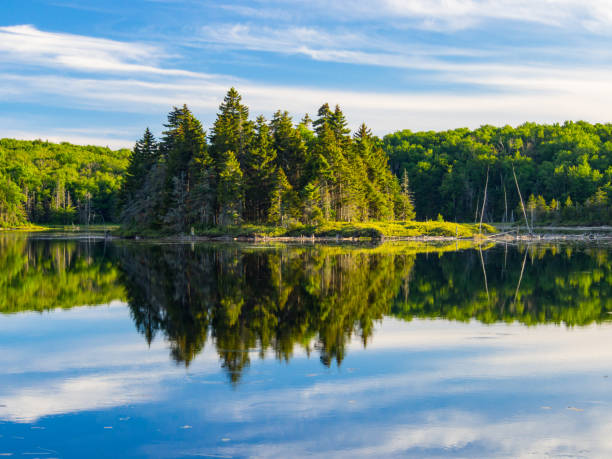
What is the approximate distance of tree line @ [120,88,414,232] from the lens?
79625mm

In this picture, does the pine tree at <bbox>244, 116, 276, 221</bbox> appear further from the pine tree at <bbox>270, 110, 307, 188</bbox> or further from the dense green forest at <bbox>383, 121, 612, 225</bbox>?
the dense green forest at <bbox>383, 121, 612, 225</bbox>

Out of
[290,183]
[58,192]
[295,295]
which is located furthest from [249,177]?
[58,192]

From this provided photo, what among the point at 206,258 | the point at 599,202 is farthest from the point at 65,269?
the point at 599,202

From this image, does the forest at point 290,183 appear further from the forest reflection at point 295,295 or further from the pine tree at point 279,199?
the forest reflection at point 295,295

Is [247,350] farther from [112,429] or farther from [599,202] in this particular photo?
[599,202]

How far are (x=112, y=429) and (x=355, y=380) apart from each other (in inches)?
195

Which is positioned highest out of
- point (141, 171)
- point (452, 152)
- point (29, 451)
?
point (452, 152)

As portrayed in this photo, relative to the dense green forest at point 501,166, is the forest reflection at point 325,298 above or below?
below

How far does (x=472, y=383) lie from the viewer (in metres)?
12.5

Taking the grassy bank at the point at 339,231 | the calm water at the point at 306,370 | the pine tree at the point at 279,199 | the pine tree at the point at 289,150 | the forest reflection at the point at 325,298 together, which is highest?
the pine tree at the point at 289,150

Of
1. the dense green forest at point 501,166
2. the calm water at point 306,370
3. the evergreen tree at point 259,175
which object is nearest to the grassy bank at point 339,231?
the evergreen tree at point 259,175

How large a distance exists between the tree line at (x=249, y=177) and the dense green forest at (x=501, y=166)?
2384 inches

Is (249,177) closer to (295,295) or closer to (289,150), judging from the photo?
(289,150)

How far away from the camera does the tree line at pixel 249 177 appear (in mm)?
79625
